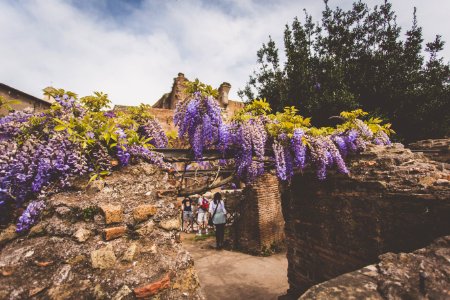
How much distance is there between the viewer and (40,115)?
8.45ft

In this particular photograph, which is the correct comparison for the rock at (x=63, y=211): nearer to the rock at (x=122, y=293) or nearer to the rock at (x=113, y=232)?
the rock at (x=113, y=232)

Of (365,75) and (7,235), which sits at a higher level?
(365,75)

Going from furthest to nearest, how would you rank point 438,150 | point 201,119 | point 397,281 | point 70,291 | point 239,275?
point 239,275 < point 438,150 < point 201,119 < point 70,291 < point 397,281

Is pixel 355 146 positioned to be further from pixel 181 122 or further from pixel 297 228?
pixel 181 122

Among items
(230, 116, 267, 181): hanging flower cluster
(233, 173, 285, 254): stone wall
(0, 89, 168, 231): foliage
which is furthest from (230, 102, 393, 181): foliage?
(233, 173, 285, 254): stone wall

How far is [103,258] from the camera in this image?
81.9 inches

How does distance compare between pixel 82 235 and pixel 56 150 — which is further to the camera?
pixel 56 150

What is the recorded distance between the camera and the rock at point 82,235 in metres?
2.09

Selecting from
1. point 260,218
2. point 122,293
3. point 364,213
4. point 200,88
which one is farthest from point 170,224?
point 260,218

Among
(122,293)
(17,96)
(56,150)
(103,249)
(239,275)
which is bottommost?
(239,275)

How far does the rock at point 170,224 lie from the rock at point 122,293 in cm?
59

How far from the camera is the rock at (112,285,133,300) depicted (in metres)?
1.97

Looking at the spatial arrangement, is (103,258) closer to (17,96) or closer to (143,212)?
(143,212)

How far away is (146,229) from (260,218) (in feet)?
21.6
